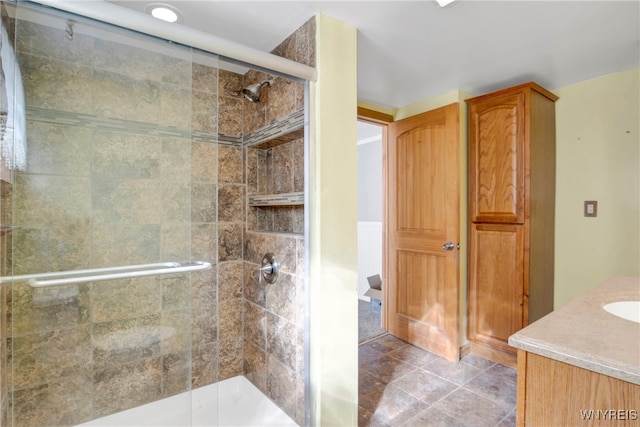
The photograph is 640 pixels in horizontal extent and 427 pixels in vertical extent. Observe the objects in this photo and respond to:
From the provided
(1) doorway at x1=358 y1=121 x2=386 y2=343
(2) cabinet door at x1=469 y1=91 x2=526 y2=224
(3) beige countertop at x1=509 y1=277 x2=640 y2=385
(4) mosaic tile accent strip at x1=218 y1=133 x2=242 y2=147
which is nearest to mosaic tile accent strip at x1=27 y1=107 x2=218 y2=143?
(4) mosaic tile accent strip at x1=218 y1=133 x2=242 y2=147

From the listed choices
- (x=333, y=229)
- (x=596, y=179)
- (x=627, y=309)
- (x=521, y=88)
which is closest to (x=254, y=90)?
(x=333, y=229)

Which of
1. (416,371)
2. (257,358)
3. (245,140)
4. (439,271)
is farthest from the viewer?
(439,271)

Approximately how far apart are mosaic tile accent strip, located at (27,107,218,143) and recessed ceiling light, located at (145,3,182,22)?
52 cm

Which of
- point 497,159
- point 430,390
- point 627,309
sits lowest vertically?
point 430,390

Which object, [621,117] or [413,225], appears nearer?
[621,117]

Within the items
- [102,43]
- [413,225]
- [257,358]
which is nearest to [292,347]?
[257,358]

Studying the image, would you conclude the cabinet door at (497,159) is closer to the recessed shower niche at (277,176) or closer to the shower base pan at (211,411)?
the recessed shower niche at (277,176)

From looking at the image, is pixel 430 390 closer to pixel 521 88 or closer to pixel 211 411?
pixel 211 411

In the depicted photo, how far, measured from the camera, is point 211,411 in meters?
1.85

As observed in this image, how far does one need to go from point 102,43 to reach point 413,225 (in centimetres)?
Result: 239

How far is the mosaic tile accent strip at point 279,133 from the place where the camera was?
1687mm

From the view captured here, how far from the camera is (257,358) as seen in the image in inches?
79.6

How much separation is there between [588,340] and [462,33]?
157 cm

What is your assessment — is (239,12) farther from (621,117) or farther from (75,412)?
(621,117)
